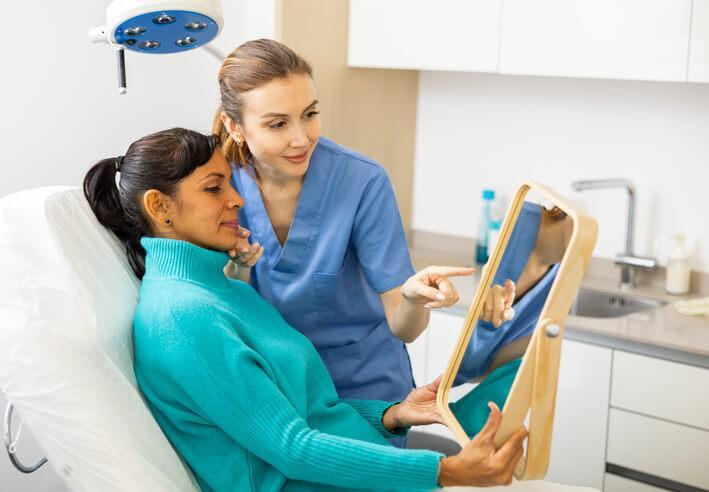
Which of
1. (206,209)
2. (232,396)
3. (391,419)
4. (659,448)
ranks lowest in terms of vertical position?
(659,448)

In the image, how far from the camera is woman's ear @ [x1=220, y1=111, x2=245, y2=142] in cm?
168

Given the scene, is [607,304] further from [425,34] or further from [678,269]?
[425,34]

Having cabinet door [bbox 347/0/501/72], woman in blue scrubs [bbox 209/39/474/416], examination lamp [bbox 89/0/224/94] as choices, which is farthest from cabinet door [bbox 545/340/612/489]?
examination lamp [bbox 89/0/224/94]

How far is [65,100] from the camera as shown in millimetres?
2158

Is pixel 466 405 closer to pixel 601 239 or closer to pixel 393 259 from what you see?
pixel 393 259

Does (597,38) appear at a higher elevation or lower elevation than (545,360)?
higher

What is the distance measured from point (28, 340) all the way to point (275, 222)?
24.0 inches

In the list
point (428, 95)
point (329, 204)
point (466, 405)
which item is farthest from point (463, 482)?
point (428, 95)

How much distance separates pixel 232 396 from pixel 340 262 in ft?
1.58

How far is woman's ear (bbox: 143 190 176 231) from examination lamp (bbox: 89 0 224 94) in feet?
0.78

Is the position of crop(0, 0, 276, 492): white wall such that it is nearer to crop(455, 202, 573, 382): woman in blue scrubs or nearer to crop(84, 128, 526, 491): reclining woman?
crop(84, 128, 526, 491): reclining woman

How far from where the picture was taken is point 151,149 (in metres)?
1.48

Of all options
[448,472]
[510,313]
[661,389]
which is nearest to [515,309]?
[510,313]

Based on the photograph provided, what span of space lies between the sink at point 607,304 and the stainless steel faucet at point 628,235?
55 millimetres
